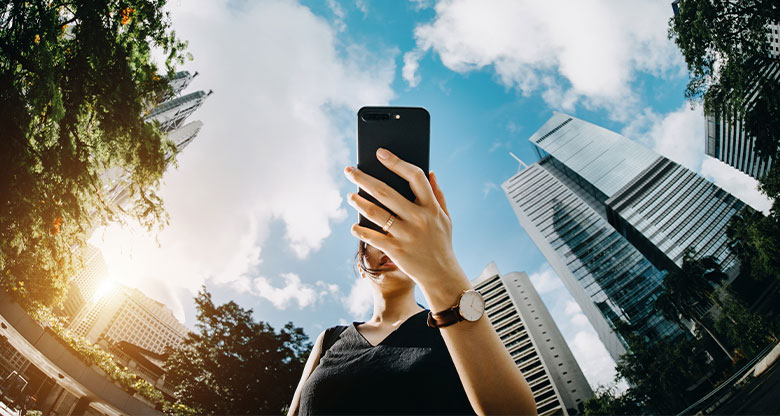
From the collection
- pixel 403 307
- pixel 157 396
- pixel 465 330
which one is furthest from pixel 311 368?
pixel 157 396

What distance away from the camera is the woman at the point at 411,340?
1.04m

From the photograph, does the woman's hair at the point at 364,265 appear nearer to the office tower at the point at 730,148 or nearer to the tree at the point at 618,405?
the tree at the point at 618,405

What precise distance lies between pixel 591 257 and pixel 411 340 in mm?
101680

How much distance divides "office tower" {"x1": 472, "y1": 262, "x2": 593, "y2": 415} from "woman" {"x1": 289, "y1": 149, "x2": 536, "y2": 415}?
292 feet

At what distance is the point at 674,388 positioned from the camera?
40.3m

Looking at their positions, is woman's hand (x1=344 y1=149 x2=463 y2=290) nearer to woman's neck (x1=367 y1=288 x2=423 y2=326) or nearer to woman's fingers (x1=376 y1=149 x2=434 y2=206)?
woman's fingers (x1=376 y1=149 x2=434 y2=206)

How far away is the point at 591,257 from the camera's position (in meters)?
84.5

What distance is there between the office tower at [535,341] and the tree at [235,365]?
7603 centimetres

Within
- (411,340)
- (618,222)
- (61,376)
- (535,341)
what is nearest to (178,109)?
(61,376)

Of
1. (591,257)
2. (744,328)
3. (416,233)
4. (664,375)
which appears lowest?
(416,233)

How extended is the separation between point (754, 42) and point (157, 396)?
30348 millimetres

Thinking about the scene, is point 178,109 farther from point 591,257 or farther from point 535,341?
point 535,341

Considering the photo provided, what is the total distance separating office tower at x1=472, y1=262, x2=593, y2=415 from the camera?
3209 inches

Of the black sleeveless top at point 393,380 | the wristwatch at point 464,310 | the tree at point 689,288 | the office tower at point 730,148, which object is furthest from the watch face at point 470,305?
the office tower at point 730,148
